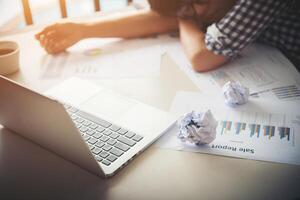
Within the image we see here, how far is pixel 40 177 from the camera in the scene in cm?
77

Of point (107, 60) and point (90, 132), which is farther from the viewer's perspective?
point (107, 60)

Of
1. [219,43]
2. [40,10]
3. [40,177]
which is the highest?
[219,43]

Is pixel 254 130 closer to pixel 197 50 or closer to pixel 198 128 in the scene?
pixel 198 128

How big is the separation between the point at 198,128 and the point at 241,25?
432mm

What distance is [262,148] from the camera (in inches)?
32.2

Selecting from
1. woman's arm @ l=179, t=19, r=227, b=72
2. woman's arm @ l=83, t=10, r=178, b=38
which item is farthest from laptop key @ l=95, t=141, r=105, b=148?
woman's arm @ l=83, t=10, r=178, b=38

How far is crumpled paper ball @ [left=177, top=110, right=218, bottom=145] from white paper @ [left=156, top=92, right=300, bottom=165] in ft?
0.08

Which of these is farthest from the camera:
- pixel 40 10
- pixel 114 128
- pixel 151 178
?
pixel 40 10

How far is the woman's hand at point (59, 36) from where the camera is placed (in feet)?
4.04

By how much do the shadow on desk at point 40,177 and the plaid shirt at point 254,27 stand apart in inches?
23.2

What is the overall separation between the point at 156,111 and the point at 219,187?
28cm

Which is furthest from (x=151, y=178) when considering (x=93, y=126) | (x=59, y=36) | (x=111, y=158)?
(x=59, y=36)

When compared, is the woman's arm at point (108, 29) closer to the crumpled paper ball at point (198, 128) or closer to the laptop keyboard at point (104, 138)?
the laptop keyboard at point (104, 138)

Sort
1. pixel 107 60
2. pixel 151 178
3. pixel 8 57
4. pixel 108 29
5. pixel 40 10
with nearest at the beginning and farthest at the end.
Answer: pixel 151 178 < pixel 8 57 < pixel 107 60 < pixel 108 29 < pixel 40 10
